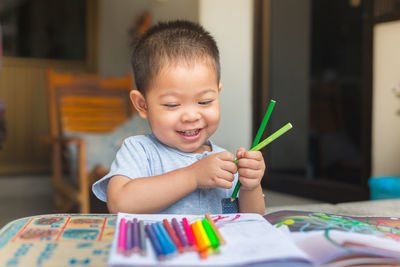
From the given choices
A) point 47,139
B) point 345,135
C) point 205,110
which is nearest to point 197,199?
point 205,110

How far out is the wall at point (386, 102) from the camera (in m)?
1.65

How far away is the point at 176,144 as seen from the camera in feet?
2.47

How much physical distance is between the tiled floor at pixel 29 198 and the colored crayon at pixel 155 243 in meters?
1.64

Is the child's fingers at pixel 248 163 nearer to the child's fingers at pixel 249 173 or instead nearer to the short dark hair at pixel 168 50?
the child's fingers at pixel 249 173

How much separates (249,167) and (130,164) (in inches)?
8.5

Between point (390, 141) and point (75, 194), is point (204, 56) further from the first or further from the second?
point (75, 194)

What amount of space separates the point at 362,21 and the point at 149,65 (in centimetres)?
144

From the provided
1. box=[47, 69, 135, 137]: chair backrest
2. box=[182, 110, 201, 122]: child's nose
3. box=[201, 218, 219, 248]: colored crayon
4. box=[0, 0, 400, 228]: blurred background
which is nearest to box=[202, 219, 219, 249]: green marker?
box=[201, 218, 219, 248]: colored crayon

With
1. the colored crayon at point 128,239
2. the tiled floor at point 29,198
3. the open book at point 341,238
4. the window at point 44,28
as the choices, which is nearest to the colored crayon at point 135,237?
the colored crayon at point 128,239

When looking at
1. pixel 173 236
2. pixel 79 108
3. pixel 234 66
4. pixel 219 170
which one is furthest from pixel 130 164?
pixel 79 108

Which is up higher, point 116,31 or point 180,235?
point 116,31

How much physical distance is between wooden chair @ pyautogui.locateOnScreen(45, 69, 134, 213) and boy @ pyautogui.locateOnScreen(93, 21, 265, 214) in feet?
6.06

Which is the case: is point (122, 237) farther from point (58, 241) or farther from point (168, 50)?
point (168, 50)

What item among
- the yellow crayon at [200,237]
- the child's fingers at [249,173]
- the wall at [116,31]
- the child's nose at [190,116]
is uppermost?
the wall at [116,31]
